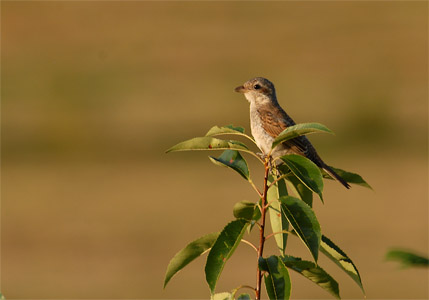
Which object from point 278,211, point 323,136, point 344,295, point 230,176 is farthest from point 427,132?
point 278,211

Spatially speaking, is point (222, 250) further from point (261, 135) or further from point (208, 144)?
point (261, 135)

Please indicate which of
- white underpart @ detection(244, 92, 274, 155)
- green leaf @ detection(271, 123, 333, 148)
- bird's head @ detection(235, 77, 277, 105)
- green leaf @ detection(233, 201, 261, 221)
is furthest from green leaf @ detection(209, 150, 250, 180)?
bird's head @ detection(235, 77, 277, 105)

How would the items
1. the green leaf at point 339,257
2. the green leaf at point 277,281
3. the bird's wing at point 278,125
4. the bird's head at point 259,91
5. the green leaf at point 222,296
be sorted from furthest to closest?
the bird's head at point 259,91, the bird's wing at point 278,125, the green leaf at point 339,257, the green leaf at point 222,296, the green leaf at point 277,281

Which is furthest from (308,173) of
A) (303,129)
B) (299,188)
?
(299,188)

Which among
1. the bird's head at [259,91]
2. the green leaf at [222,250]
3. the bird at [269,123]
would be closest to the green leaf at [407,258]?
the green leaf at [222,250]

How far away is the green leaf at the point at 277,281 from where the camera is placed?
115 inches

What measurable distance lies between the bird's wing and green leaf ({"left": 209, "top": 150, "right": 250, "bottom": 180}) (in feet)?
9.62

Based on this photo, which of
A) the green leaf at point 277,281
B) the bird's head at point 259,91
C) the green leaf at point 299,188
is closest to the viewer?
the green leaf at point 277,281

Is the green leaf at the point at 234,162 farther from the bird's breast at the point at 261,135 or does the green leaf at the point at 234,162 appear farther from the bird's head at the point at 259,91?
the bird's head at the point at 259,91

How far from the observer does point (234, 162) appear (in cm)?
331

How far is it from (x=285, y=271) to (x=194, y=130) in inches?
993

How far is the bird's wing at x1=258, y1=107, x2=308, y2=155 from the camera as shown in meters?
6.33

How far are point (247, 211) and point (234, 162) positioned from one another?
23 cm

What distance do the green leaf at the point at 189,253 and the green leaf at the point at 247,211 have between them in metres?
0.18
